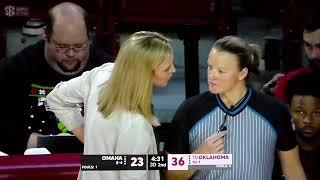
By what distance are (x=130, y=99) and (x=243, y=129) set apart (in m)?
0.27

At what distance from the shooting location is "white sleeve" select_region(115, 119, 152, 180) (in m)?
1.13

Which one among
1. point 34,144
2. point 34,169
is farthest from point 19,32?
point 34,169

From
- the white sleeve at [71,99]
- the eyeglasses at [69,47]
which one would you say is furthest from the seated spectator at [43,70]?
the white sleeve at [71,99]

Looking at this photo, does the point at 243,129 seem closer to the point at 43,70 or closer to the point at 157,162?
the point at 157,162

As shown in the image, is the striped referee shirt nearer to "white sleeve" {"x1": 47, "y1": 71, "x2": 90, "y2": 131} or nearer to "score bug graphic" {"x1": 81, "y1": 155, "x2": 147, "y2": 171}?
"score bug graphic" {"x1": 81, "y1": 155, "x2": 147, "y2": 171}

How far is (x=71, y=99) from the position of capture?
1.29m

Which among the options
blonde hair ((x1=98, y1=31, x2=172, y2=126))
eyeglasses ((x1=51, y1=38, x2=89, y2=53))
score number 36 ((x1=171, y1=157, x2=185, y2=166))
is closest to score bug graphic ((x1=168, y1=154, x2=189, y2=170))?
score number 36 ((x1=171, y1=157, x2=185, y2=166))

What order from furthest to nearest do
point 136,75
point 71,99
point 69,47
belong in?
point 69,47 < point 71,99 < point 136,75

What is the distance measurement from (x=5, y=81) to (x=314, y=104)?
93cm

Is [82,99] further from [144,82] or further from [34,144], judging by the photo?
[34,144]

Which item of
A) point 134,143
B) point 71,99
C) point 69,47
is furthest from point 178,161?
point 69,47

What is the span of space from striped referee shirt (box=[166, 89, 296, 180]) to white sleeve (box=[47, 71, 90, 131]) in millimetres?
249

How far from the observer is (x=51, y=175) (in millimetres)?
1391

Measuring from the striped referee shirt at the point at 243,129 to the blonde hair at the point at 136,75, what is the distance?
8cm
